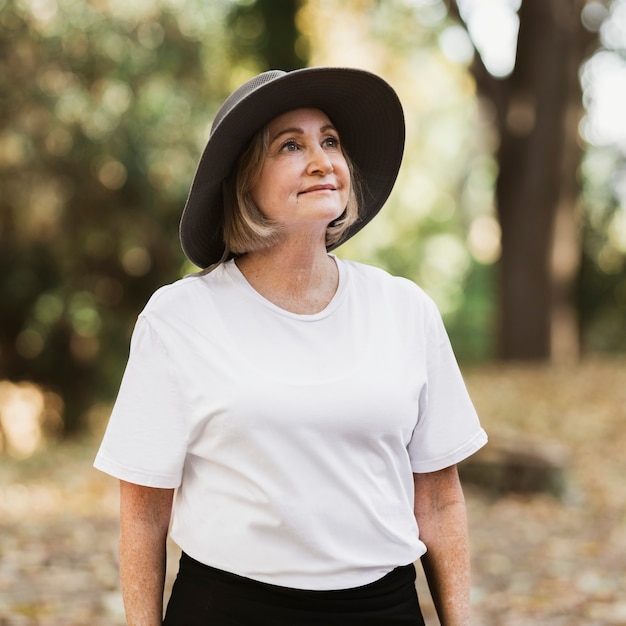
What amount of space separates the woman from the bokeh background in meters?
2.59

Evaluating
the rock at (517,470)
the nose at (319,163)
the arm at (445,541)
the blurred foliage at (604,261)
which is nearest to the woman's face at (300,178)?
the nose at (319,163)

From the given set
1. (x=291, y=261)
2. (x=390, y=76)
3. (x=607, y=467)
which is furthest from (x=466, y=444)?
(x=390, y=76)

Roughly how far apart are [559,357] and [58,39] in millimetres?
7882

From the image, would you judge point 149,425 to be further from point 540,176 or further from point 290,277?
point 540,176

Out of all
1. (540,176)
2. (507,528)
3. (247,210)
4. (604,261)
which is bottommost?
(507,528)

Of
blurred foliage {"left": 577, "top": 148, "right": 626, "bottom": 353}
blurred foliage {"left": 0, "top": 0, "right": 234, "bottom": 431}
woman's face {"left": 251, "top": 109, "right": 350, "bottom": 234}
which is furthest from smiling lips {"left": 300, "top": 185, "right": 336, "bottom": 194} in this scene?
blurred foliage {"left": 577, "top": 148, "right": 626, "bottom": 353}

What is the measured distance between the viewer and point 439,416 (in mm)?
2205

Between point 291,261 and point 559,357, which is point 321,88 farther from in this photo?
point 559,357

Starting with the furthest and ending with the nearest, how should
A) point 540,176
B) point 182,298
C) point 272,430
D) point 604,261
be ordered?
point 604,261, point 540,176, point 182,298, point 272,430

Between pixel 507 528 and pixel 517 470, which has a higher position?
pixel 517 470

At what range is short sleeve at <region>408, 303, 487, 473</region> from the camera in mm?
2199

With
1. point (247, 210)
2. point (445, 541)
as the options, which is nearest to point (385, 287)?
point (247, 210)

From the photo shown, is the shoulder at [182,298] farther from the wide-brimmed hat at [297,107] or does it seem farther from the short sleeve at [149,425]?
the wide-brimmed hat at [297,107]

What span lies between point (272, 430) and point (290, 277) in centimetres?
38
